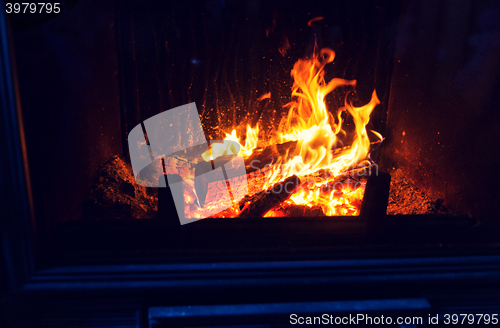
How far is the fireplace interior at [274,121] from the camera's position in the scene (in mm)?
863

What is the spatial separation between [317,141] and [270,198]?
436 mm

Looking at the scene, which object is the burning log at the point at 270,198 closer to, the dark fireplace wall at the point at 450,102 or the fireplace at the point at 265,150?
the fireplace at the point at 265,150

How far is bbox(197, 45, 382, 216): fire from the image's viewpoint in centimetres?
130

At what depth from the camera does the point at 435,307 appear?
2.69 feet

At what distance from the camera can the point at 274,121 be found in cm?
159

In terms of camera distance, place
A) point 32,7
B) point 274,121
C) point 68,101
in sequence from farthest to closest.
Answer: point 274,121 < point 68,101 < point 32,7

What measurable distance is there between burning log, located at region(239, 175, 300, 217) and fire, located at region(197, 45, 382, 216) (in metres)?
0.07

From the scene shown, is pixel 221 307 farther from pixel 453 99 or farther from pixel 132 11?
pixel 132 11

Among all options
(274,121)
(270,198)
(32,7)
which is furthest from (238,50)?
(32,7)

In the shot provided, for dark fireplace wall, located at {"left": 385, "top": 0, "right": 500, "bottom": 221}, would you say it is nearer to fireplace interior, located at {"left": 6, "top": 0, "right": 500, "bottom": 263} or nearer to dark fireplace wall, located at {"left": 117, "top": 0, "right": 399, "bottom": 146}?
fireplace interior, located at {"left": 6, "top": 0, "right": 500, "bottom": 263}

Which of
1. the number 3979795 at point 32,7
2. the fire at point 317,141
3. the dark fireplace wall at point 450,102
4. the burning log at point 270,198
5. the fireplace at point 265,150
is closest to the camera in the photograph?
the number 3979795 at point 32,7

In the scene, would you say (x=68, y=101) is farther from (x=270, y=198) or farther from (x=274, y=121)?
(x=274, y=121)

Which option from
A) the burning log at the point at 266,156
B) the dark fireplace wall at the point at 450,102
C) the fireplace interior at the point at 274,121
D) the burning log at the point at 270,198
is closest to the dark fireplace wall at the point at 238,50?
the fireplace interior at the point at 274,121

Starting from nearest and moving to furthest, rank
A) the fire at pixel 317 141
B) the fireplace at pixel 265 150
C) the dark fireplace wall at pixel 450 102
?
the fireplace at pixel 265 150, the dark fireplace wall at pixel 450 102, the fire at pixel 317 141
